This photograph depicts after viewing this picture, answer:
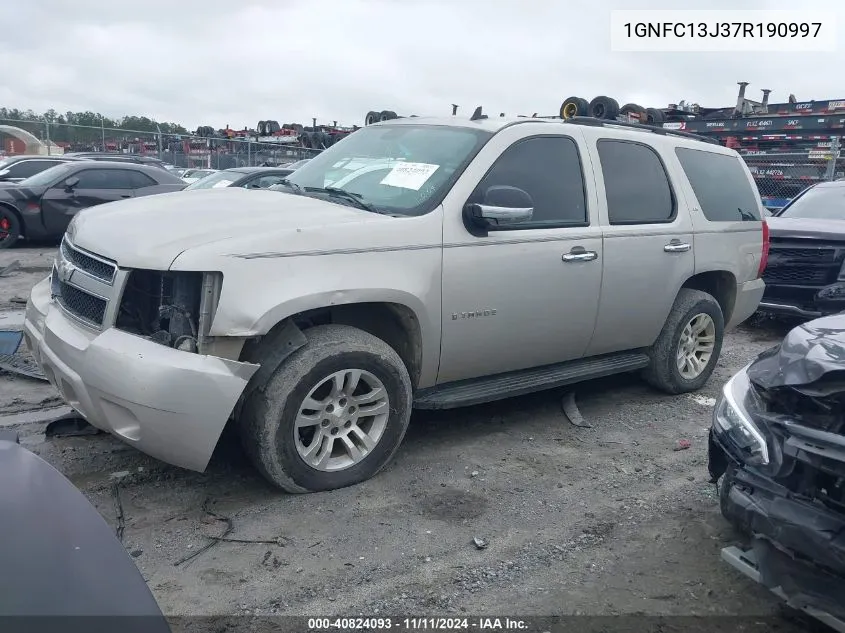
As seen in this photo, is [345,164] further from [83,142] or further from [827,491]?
[83,142]

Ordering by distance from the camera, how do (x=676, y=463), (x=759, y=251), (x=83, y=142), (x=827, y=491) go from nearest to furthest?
(x=827, y=491) < (x=676, y=463) < (x=759, y=251) < (x=83, y=142)

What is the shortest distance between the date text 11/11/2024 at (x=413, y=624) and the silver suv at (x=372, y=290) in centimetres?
96

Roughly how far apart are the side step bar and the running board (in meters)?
1.68

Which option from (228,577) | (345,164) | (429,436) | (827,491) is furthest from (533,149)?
(228,577)

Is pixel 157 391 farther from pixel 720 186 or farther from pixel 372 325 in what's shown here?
pixel 720 186

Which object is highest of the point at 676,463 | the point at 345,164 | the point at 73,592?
the point at 345,164

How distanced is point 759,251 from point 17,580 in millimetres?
5791

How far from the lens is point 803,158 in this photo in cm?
1345

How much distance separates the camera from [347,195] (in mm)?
4172

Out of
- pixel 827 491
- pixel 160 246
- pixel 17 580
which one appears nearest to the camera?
pixel 17 580

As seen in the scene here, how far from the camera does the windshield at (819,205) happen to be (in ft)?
27.8

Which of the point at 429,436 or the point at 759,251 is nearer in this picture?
the point at 429,436

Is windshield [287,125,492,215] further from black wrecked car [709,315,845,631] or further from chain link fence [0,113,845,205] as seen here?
chain link fence [0,113,845,205]

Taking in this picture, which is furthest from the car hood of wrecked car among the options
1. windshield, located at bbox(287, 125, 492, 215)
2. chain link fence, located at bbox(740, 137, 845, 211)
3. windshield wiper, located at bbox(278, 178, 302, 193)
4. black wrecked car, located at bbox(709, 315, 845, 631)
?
chain link fence, located at bbox(740, 137, 845, 211)
